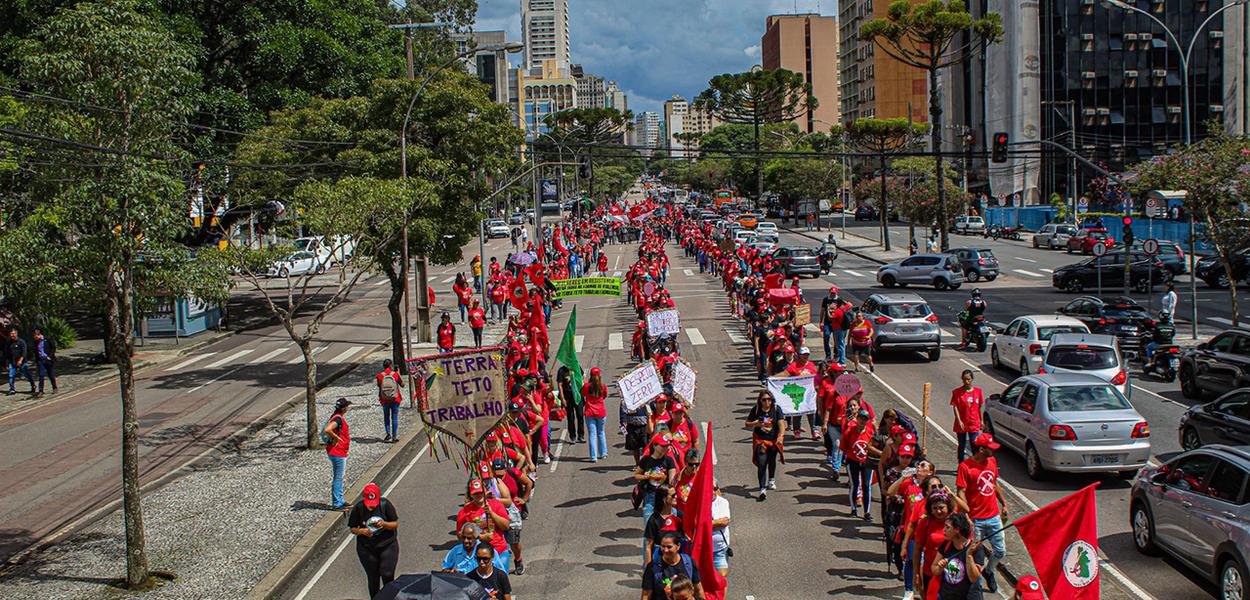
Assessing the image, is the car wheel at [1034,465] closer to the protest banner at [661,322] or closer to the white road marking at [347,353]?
the protest banner at [661,322]

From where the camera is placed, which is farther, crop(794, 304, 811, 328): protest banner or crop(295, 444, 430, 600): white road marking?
crop(794, 304, 811, 328): protest banner

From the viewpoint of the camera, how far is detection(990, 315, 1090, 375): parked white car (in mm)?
22297

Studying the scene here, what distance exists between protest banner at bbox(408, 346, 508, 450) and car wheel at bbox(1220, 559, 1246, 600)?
7.88m

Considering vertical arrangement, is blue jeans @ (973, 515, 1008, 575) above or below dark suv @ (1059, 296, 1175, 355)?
below

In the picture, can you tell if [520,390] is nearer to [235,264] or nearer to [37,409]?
[235,264]

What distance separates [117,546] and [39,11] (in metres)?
24.8

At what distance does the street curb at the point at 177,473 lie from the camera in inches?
547

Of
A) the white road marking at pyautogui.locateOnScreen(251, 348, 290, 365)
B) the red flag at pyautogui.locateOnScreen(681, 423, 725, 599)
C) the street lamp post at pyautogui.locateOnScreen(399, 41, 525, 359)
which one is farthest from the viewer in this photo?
the white road marking at pyautogui.locateOnScreen(251, 348, 290, 365)

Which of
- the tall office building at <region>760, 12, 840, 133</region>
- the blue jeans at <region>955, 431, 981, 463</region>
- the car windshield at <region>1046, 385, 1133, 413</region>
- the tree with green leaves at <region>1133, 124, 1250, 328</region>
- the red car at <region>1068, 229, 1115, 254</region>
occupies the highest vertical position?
the tall office building at <region>760, 12, 840, 133</region>

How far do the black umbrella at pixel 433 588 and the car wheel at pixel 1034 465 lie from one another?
916cm

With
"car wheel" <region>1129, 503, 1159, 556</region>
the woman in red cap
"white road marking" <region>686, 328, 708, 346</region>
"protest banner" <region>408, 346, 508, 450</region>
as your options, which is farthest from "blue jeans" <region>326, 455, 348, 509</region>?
"white road marking" <region>686, 328, 708, 346</region>

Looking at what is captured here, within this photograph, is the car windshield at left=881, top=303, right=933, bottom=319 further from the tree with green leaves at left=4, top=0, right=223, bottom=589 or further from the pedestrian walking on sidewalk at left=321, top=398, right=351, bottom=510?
the tree with green leaves at left=4, top=0, right=223, bottom=589

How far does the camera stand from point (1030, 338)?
74.6ft

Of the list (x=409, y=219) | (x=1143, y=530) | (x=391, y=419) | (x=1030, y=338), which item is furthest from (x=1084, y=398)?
(x=409, y=219)
